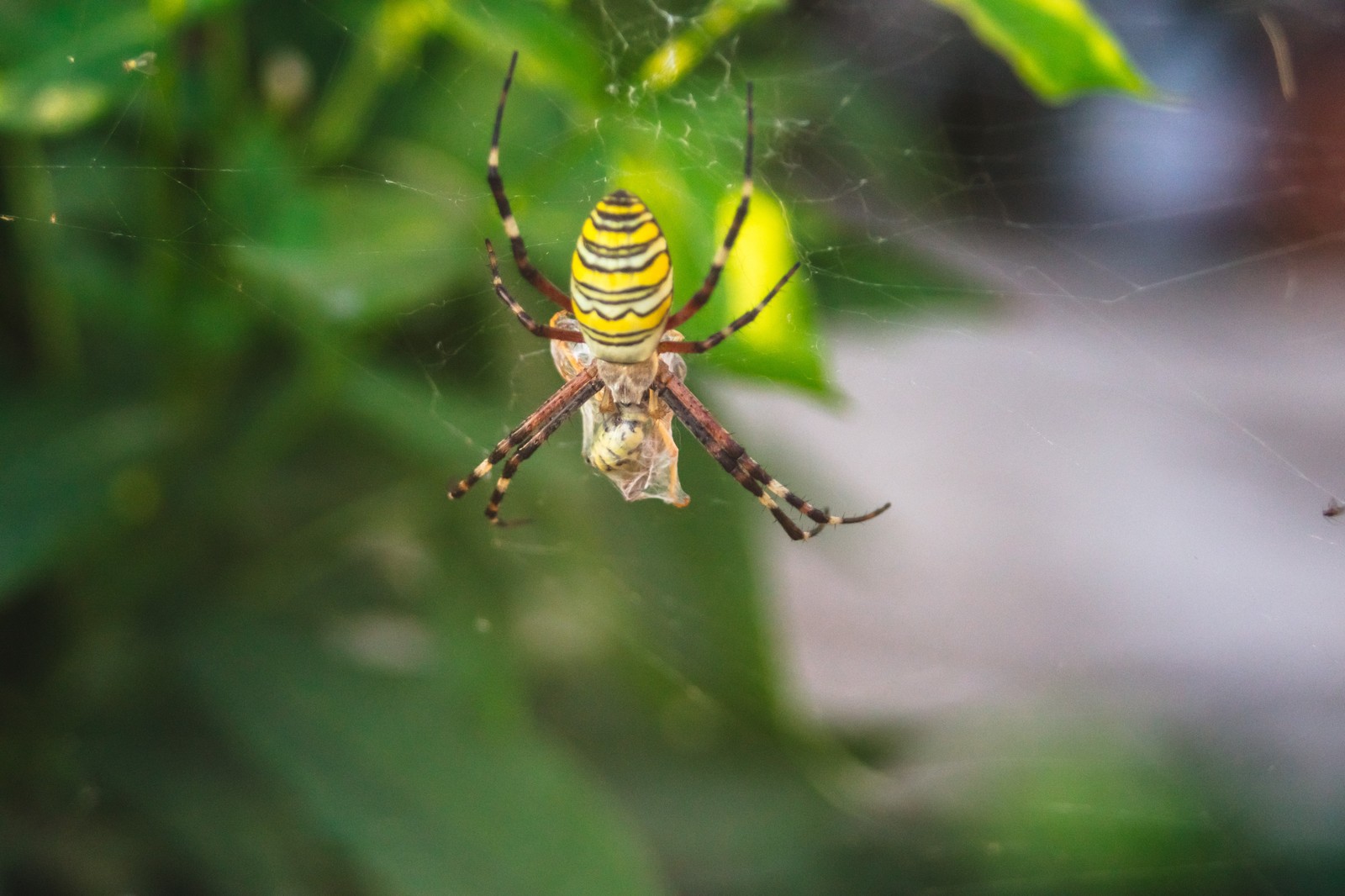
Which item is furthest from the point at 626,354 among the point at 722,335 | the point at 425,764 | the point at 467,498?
the point at 425,764

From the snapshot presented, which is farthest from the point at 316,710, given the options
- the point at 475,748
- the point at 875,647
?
the point at 875,647

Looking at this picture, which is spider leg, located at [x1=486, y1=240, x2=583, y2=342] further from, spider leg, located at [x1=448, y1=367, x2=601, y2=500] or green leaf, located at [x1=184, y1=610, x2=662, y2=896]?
green leaf, located at [x1=184, y1=610, x2=662, y2=896]

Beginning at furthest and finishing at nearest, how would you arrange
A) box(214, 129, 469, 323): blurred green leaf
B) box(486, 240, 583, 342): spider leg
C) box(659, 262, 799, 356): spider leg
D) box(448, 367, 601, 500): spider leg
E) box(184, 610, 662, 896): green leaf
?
1. box(448, 367, 601, 500): spider leg
2. box(184, 610, 662, 896): green leaf
3. box(486, 240, 583, 342): spider leg
4. box(214, 129, 469, 323): blurred green leaf
5. box(659, 262, 799, 356): spider leg

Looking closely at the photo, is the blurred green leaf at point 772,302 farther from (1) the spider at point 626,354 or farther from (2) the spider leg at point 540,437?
(2) the spider leg at point 540,437

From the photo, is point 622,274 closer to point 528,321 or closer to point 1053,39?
point 528,321

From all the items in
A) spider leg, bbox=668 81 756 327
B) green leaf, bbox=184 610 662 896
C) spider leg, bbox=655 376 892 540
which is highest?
spider leg, bbox=655 376 892 540

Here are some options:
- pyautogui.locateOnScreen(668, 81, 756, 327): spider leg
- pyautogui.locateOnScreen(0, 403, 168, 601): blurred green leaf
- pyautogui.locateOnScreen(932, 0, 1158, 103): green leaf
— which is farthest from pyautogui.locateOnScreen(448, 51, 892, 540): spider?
pyautogui.locateOnScreen(0, 403, 168, 601): blurred green leaf

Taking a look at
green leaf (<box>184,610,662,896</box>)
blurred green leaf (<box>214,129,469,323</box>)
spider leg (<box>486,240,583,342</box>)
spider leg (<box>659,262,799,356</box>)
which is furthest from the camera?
green leaf (<box>184,610,662,896</box>)
